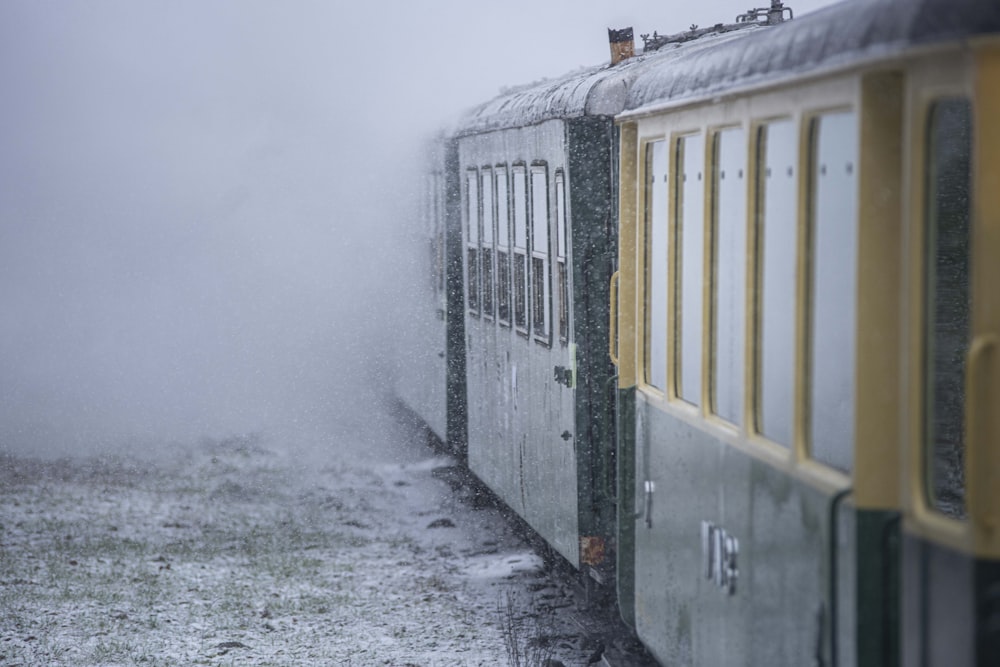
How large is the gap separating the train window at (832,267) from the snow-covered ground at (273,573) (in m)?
4.09

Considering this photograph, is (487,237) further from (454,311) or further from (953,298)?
(953,298)

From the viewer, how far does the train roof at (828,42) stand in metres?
3.16

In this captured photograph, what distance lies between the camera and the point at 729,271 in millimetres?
4910

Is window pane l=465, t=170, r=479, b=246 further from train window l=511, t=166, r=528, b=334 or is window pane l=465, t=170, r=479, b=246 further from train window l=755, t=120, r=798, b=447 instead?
train window l=755, t=120, r=798, b=447

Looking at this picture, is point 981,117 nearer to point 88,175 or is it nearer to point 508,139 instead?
point 508,139

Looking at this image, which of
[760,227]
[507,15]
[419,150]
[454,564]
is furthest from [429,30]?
[760,227]

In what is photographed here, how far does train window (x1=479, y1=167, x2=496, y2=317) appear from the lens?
1044 centimetres

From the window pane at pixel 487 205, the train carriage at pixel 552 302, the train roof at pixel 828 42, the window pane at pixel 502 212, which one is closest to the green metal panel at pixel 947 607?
the train roof at pixel 828 42

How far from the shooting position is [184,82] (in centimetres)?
3284

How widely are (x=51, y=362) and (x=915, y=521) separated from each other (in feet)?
84.2

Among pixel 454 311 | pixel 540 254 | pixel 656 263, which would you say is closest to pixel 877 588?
pixel 656 263

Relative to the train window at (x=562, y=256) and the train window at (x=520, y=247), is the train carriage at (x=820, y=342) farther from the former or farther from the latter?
the train window at (x=520, y=247)

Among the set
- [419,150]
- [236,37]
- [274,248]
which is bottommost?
[274,248]

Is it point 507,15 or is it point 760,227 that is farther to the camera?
point 507,15
